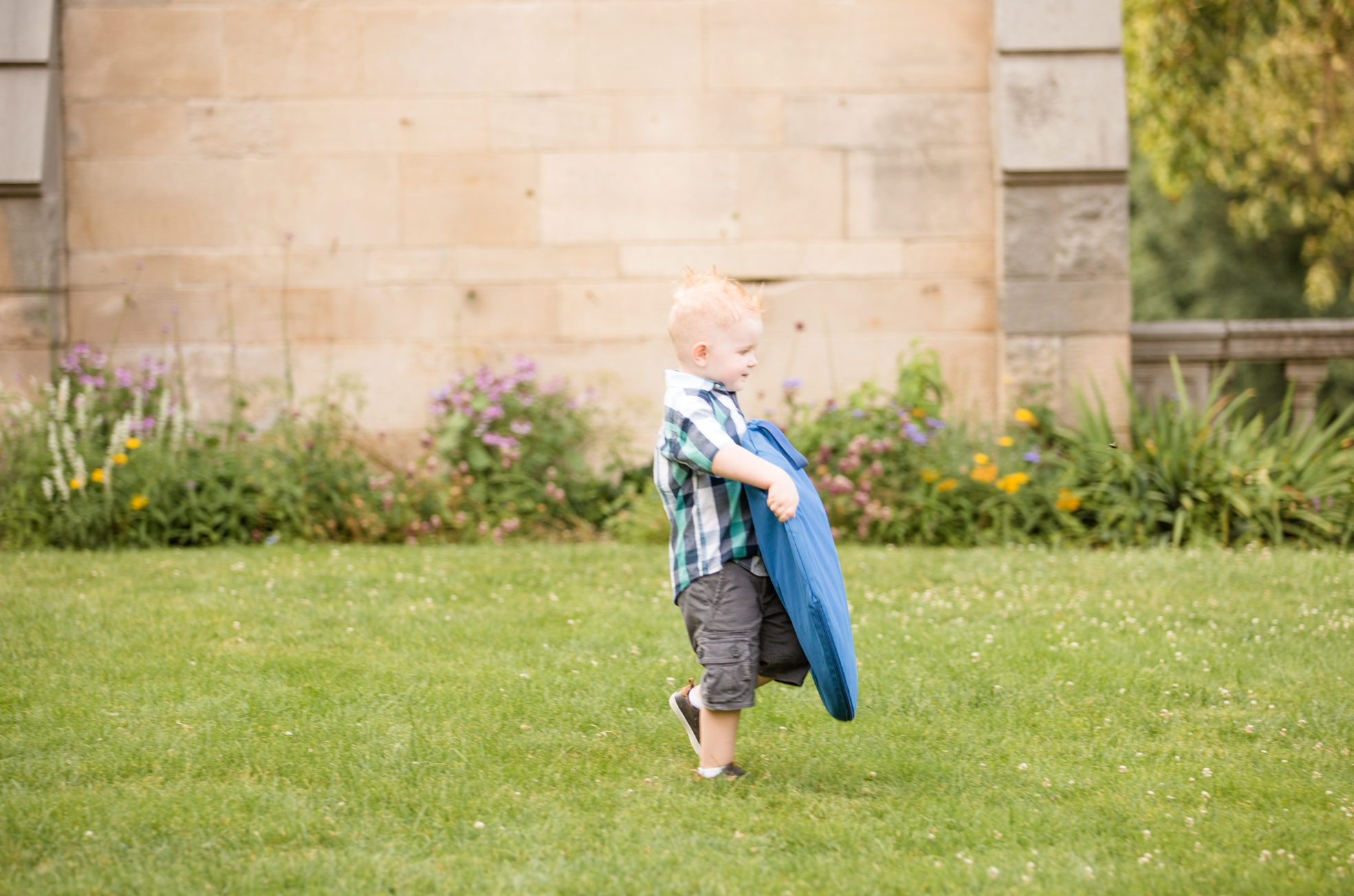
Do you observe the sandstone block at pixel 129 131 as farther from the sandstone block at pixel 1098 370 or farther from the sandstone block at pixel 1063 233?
the sandstone block at pixel 1098 370

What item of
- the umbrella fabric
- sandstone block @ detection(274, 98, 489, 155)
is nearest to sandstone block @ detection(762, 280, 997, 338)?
sandstone block @ detection(274, 98, 489, 155)

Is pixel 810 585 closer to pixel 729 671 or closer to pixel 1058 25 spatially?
pixel 729 671

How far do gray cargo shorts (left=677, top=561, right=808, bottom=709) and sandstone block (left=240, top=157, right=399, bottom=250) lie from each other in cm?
502

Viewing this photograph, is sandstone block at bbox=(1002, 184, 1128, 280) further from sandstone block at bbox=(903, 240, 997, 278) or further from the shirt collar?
the shirt collar

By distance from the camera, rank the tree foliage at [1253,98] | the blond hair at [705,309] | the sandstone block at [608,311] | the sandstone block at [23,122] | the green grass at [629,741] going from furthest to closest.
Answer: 1. the tree foliage at [1253,98]
2. the sandstone block at [608,311]
3. the sandstone block at [23,122]
4. the blond hair at [705,309]
5. the green grass at [629,741]

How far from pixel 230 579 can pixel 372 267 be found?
261 centimetres

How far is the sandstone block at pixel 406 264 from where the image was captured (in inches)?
296

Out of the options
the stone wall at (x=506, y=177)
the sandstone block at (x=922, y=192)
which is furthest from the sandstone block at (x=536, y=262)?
the sandstone block at (x=922, y=192)

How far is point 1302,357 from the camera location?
762cm

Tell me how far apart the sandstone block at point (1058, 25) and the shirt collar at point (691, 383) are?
4.92m

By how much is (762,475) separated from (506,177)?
505 centimetres

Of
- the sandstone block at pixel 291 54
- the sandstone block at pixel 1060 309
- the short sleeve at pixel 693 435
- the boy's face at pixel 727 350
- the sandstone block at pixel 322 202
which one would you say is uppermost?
the sandstone block at pixel 291 54

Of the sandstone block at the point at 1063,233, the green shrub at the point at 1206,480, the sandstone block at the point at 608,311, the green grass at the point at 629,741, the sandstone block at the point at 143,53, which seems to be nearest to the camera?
the green grass at the point at 629,741

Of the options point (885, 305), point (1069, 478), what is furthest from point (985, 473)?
point (885, 305)
